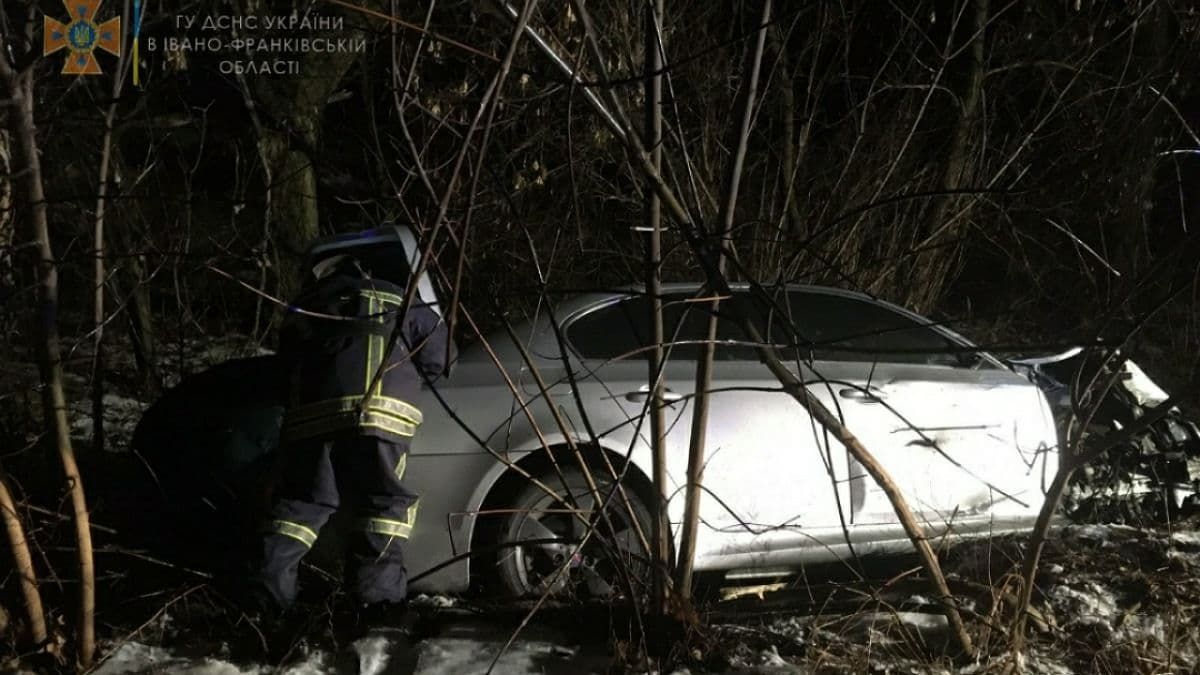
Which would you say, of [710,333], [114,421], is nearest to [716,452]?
[710,333]

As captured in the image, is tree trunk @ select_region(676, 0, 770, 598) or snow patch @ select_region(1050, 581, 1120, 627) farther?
snow patch @ select_region(1050, 581, 1120, 627)

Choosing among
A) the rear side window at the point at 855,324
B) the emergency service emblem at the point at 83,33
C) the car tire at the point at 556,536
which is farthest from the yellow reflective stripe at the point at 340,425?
the emergency service emblem at the point at 83,33

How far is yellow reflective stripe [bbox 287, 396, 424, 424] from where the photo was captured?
12.2 ft

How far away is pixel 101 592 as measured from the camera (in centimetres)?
387

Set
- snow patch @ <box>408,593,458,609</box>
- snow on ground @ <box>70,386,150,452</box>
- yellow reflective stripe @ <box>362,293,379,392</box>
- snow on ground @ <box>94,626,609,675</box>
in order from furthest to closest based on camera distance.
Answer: snow on ground @ <box>70,386,150,452</box>, snow patch @ <box>408,593,458,609</box>, yellow reflective stripe @ <box>362,293,379,392</box>, snow on ground @ <box>94,626,609,675</box>

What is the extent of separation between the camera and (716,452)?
4059 mm

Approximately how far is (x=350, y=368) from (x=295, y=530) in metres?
0.62

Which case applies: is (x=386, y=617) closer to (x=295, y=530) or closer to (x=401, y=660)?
(x=401, y=660)

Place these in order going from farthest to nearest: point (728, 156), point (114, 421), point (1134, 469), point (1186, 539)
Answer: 1. point (728, 156)
2. point (114, 421)
3. point (1134, 469)
4. point (1186, 539)

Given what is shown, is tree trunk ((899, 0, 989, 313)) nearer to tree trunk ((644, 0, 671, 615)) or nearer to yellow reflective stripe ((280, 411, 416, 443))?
tree trunk ((644, 0, 671, 615))

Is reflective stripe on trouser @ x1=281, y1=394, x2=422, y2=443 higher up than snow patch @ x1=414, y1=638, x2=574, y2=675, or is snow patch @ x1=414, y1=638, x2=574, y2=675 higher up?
reflective stripe on trouser @ x1=281, y1=394, x2=422, y2=443

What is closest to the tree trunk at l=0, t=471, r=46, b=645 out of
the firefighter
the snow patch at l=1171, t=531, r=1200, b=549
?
the firefighter

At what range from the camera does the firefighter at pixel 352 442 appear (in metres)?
3.72

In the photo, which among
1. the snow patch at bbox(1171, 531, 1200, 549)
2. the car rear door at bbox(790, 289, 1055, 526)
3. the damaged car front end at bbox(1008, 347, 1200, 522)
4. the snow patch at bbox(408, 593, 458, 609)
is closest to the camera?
the snow patch at bbox(408, 593, 458, 609)
